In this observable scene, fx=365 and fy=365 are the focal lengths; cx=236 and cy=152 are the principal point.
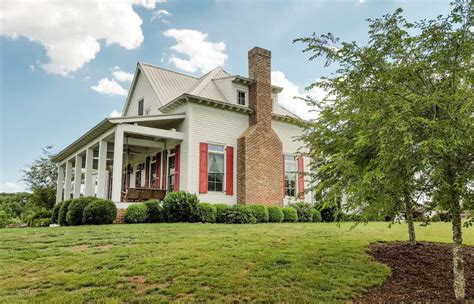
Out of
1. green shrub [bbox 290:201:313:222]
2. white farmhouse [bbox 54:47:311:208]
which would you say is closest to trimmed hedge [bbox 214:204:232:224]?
white farmhouse [bbox 54:47:311:208]

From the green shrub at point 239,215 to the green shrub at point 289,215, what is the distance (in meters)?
1.79

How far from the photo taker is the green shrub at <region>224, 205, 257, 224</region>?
13.1m

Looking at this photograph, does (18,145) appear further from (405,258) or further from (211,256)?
(405,258)

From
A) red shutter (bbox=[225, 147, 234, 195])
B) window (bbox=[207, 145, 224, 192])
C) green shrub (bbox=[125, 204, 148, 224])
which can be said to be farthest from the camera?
red shutter (bbox=[225, 147, 234, 195])

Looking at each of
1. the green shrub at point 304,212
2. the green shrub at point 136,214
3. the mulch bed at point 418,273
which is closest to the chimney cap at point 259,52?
the green shrub at point 304,212

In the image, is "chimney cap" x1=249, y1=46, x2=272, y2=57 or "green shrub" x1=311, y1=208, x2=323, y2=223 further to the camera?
"chimney cap" x1=249, y1=46, x2=272, y2=57

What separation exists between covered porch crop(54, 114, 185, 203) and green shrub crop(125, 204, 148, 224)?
1040mm

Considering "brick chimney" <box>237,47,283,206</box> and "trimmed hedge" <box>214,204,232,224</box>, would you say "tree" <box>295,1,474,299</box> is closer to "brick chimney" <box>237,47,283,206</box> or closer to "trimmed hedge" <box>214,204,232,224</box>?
"trimmed hedge" <box>214,204,232,224</box>

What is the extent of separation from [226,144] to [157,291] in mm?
11536

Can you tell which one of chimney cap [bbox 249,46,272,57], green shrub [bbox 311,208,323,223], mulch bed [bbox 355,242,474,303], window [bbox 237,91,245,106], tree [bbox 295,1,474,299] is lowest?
mulch bed [bbox 355,242,474,303]

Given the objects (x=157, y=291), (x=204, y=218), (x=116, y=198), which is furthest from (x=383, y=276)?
(x=116, y=198)

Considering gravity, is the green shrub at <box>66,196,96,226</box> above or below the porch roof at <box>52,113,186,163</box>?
below

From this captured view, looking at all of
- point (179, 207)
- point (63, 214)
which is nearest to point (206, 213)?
point (179, 207)

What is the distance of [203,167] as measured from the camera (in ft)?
48.9
